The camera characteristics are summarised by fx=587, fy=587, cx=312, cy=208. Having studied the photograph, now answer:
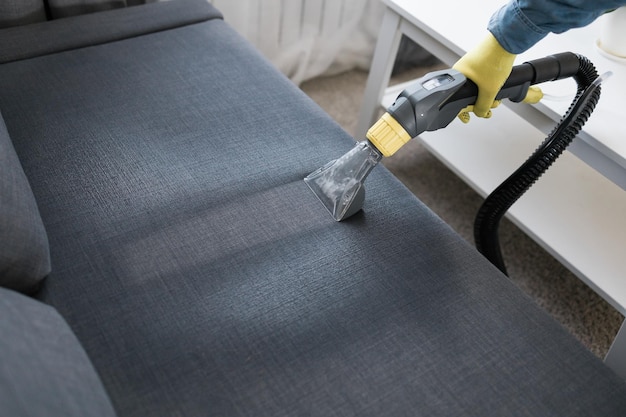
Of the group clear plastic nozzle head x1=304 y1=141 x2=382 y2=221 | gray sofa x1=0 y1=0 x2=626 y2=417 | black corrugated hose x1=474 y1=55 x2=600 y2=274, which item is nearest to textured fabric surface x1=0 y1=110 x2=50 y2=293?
gray sofa x1=0 y1=0 x2=626 y2=417

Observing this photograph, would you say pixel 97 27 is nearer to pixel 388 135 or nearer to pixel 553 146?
pixel 388 135

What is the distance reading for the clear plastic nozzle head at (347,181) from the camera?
3.35 ft

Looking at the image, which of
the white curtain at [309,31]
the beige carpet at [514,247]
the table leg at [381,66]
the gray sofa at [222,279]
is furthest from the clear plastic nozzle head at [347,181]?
the white curtain at [309,31]

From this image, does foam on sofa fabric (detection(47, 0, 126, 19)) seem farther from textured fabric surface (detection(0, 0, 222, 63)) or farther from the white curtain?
the white curtain

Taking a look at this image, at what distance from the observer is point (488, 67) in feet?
3.24

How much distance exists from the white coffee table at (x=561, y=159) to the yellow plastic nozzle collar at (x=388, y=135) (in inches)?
17.0

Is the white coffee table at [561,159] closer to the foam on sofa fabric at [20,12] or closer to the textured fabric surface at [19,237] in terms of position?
the foam on sofa fabric at [20,12]

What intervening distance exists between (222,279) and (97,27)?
77 cm

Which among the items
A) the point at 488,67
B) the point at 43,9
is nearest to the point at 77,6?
the point at 43,9

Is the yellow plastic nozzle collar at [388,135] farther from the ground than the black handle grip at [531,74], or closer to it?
closer to it

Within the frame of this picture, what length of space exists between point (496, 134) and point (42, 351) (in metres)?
1.28

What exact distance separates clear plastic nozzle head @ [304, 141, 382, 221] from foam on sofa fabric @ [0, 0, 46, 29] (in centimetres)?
83

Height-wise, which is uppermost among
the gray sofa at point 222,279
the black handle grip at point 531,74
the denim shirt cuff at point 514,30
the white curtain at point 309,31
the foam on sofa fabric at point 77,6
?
the denim shirt cuff at point 514,30

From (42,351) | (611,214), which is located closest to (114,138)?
(42,351)
